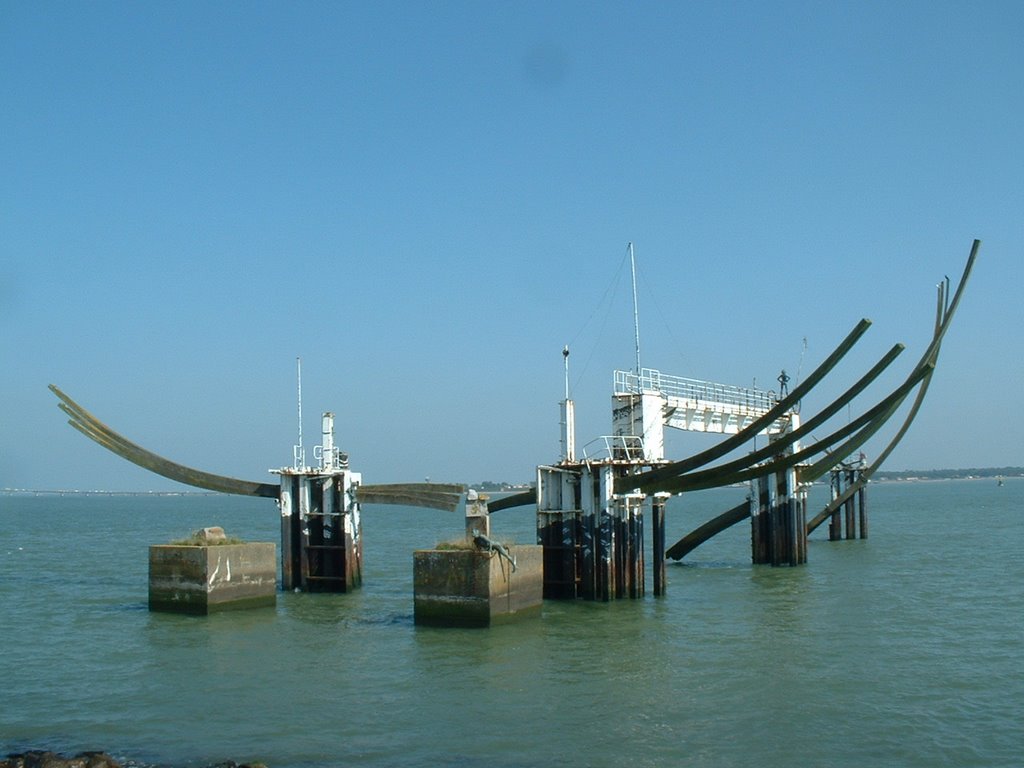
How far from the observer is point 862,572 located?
135ft

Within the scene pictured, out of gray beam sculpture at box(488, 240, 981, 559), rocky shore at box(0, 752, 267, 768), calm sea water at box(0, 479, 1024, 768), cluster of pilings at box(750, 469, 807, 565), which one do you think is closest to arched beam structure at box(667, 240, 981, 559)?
gray beam sculpture at box(488, 240, 981, 559)

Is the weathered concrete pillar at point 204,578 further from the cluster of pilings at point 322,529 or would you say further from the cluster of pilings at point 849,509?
the cluster of pilings at point 849,509

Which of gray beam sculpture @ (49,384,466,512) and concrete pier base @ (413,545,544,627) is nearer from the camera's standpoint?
concrete pier base @ (413,545,544,627)

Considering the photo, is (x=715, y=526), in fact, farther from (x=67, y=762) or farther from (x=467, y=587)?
(x=67, y=762)

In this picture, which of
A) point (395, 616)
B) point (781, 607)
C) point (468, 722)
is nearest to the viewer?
point (468, 722)

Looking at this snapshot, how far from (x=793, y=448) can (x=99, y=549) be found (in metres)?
41.9

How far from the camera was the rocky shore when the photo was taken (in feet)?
46.3

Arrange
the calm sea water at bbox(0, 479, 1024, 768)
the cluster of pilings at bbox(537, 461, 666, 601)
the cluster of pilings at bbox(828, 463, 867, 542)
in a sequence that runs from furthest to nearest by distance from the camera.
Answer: the cluster of pilings at bbox(828, 463, 867, 542) < the cluster of pilings at bbox(537, 461, 666, 601) < the calm sea water at bbox(0, 479, 1024, 768)

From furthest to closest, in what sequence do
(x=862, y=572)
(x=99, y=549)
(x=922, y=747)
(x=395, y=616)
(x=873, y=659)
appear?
(x=99, y=549)
(x=862, y=572)
(x=395, y=616)
(x=873, y=659)
(x=922, y=747)

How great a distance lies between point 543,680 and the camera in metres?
20.5

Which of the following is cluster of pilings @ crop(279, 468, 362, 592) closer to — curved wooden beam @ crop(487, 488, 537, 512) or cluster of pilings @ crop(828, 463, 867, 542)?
curved wooden beam @ crop(487, 488, 537, 512)

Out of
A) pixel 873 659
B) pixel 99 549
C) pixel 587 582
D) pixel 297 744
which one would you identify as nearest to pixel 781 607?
pixel 587 582

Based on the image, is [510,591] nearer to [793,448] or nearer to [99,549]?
[793,448]

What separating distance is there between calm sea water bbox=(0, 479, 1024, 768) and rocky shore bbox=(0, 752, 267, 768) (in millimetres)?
892
